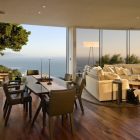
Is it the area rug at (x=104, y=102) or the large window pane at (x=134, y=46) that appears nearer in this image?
the area rug at (x=104, y=102)

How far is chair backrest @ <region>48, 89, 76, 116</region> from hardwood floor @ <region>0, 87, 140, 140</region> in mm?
472

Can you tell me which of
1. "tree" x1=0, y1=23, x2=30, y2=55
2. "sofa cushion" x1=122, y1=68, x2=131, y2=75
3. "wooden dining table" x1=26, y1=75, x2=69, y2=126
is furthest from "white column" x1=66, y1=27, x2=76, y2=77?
"wooden dining table" x1=26, y1=75, x2=69, y2=126

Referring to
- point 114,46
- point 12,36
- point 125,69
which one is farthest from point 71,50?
point 12,36

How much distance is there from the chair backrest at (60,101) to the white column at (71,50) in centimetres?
624

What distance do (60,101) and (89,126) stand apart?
3.48 ft

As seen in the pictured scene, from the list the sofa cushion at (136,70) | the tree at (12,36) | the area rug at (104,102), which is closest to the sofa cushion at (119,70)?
the sofa cushion at (136,70)

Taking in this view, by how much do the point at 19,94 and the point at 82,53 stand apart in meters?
5.89

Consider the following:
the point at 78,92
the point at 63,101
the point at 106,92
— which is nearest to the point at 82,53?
the point at 106,92

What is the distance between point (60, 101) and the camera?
3.20 meters

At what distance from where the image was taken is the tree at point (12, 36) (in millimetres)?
9094

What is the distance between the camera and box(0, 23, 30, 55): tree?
358 inches

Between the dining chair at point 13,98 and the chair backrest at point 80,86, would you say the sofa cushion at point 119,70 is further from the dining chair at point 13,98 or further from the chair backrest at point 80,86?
the dining chair at point 13,98

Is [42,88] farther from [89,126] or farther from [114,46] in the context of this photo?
[114,46]

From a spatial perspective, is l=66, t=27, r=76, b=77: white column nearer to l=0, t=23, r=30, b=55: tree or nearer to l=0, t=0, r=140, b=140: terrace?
A: l=0, t=0, r=140, b=140: terrace
